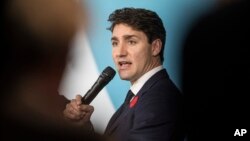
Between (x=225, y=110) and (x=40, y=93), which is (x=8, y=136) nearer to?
Result: (x=40, y=93)

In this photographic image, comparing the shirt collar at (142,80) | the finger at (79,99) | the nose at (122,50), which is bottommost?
the finger at (79,99)

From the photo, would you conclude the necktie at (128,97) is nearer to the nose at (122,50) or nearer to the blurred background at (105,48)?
the blurred background at (105,48)

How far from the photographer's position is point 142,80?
56.7 inches

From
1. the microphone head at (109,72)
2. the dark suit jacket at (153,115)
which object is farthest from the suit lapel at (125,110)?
the microphone head at (109,72)

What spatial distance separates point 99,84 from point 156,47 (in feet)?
0.73

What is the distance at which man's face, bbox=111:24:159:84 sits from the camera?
1.43 meters

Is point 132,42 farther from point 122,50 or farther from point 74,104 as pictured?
point 74,104

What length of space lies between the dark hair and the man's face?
2 centimetres

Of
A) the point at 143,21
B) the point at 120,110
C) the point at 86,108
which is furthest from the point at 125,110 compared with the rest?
the point at 143,21

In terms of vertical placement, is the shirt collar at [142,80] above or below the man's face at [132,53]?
below

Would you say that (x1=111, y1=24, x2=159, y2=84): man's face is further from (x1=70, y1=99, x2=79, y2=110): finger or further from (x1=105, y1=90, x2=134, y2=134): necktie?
(x1=70, y1=99, x2=79, y2=110): finger

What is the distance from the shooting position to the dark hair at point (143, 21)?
142 centimetres

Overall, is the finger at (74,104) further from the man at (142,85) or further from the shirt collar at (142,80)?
the shirt collar at (142,80)

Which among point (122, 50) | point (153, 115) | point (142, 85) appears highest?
point (122, 50)
